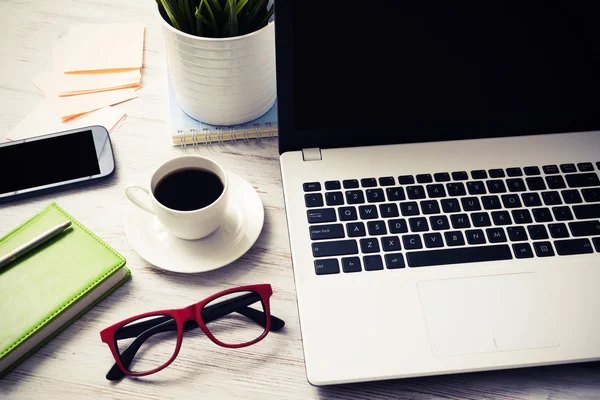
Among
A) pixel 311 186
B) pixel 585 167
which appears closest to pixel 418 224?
pixel 311 186

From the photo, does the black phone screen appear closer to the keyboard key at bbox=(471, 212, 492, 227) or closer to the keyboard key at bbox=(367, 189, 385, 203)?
the keyboard key at bbox=(367, 189, 385, 203)

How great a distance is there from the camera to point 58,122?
737mm

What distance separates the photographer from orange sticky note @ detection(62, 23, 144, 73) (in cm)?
81

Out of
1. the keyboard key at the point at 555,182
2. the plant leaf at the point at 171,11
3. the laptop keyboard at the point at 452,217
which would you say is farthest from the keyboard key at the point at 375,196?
the plant leaf at the point at 171,11

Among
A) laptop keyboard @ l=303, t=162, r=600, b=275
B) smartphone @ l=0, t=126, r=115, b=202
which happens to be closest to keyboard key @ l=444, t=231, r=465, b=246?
laptop keyboard @ l=303, t=162, r=600, b=275

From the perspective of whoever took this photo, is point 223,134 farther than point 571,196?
Yes

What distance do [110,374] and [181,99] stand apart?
38cm

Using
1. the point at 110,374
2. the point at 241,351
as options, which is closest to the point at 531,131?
the point at 241,351

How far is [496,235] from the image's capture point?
58 centimetres

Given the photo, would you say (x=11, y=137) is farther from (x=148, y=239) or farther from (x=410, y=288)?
(x=410, y=288)

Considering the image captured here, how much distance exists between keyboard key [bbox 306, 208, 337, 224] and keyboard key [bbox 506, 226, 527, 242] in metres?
0.20

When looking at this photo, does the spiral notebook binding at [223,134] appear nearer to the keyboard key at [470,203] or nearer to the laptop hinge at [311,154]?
the laptop hinge at [311,154]

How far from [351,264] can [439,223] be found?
0.12m

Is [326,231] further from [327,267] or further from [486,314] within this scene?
[486,314]
